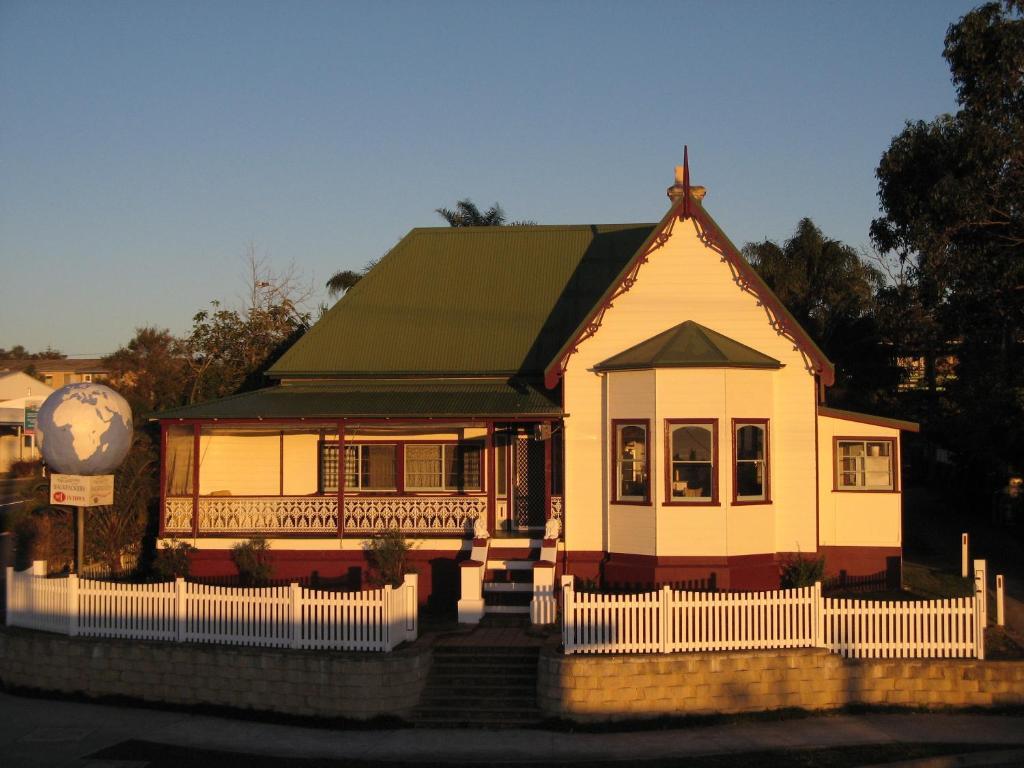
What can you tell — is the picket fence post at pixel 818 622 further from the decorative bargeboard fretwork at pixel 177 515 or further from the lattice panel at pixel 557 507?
the decorative bargeboard fretwork at pixel 177 515

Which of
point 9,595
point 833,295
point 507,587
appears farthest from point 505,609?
point 833,295

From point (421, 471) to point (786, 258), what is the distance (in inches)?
1151

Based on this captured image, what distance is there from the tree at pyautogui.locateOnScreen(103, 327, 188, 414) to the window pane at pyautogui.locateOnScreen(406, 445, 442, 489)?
9502 mm

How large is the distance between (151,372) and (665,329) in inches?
873

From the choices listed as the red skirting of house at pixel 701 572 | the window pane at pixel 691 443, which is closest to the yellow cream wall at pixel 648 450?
the red skirting of house at pixel 701 572

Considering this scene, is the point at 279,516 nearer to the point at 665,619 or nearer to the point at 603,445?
the point at 603,445

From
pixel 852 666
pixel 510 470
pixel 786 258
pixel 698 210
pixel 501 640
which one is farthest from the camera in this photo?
pixel 786 258

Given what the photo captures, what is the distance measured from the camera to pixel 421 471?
85.8 feet

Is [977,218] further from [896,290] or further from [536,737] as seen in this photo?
[536,737]

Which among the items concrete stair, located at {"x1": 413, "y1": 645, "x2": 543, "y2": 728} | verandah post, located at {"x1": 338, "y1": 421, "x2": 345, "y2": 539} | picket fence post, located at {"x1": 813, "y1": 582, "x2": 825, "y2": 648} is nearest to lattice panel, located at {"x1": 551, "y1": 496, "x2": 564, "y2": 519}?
verandah post, located at {"x1": 338, "y1": 421, "x2": 345, "y2": 539}

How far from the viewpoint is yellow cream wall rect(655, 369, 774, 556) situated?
2081 centimetres

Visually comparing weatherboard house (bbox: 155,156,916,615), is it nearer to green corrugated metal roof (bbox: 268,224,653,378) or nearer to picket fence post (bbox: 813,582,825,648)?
green corrugated metal roof (bbox: 268,224,653,378)

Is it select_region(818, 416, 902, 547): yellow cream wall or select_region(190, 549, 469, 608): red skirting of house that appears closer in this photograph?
select_region(818, 416, 902, 547): yellow cream wall

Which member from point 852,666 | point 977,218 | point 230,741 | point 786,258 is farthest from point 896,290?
point 230,741
